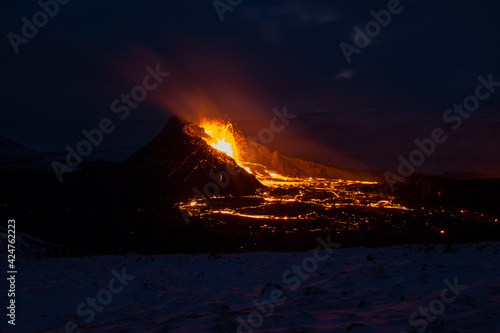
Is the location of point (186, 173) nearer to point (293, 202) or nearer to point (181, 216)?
point (181, 216)

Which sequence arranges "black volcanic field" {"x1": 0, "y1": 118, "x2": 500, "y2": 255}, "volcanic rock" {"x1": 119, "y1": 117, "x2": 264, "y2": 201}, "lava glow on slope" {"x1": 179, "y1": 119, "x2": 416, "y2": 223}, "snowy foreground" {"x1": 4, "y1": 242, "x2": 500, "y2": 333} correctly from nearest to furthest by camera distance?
"snowy foreground" {"x1": 4, "y1": 242, "x2": 500, "y2": 333}, "black volcanic field" {"x1": 0, "y1": 118, "x2": 500, "y2": 255}, "lava glow on slope" {"x1": 179, "y1": 119, "x2": 416, "y2": 223}, "volcanic rock" {"x1": 119, "y1": 117, "x2": 264, "y2": 201}

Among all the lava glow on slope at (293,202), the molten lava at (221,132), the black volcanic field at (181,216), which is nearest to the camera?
the black volcanic field at (181,216)

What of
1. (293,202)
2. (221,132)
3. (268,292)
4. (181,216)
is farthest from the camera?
(221,132)

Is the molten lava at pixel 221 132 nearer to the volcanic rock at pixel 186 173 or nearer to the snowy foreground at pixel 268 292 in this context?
the volcanic rock at pixel 186 173

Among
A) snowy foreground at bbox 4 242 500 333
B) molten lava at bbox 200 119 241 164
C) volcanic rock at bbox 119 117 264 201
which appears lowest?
snowy foreground at bbox 4 242 500 333

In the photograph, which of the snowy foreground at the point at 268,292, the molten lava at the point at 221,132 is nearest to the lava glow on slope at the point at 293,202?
→ the molten lava at the point at 221,132

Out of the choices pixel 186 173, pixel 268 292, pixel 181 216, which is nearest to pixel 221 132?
pixel 186 173

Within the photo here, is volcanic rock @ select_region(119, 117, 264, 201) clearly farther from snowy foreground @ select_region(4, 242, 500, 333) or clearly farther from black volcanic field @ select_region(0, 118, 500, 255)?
snowy foreground @ select_region(4, 242, 500, 333)

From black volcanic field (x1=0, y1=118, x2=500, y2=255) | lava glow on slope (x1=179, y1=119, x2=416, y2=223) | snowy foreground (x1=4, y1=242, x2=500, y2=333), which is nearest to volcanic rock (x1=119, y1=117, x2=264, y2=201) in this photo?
black volcanic field (x1=0, y1=118, x2=500, y2=255)

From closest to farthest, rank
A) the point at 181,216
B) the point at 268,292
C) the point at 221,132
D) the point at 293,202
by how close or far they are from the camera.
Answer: the point at 268,292, the point at 181,216, the point at 293,202, the point at 221,132

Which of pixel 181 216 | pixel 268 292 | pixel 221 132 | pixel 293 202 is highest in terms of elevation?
pixel 221 132
